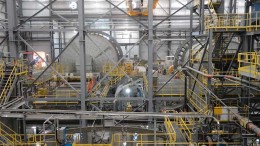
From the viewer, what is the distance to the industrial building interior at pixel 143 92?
11227mm

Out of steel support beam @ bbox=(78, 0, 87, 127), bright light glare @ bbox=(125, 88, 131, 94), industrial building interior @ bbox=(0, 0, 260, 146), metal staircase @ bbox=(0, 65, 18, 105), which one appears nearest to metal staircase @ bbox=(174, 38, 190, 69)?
industrial building interior @ bbox=(0, 0, 260, 146)

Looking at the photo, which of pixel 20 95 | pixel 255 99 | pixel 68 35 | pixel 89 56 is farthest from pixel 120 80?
pixel 68 35

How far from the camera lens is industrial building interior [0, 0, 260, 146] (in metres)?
11.2

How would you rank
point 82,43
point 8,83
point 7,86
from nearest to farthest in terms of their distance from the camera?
point 7,86, point 8,83, point 82,43

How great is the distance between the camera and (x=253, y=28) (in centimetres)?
1377

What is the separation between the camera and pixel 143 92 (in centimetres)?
1905

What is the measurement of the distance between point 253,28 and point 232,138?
6.18 meters

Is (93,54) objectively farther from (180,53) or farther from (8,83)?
(180,53)

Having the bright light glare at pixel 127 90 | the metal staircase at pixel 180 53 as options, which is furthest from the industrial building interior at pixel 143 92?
the metal staircase at pixel 180 53

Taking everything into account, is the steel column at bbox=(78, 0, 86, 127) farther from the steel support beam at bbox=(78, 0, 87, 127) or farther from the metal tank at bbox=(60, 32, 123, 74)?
the metal tank at bbox=(60, 32, 123, 74)

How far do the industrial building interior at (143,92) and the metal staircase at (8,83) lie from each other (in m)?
0.06

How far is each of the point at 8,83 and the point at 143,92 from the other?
9.40 metres

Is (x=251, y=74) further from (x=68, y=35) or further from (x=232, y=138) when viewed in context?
(x=68, y=35)

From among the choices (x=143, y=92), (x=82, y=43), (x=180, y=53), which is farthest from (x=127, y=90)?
(x=180, y=53)
